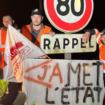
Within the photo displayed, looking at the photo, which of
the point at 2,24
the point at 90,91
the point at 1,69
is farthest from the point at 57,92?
the point at 2,24

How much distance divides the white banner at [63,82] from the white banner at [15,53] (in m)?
0.10

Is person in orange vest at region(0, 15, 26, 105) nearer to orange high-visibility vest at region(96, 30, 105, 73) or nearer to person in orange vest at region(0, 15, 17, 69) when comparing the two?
person in orange vest at region(0, 15, 17, 69)

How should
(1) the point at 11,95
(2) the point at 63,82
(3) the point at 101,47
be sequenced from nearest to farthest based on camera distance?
(1) the point at 11,95 < (2) the point at 63,82 < (3) the point at 101,47

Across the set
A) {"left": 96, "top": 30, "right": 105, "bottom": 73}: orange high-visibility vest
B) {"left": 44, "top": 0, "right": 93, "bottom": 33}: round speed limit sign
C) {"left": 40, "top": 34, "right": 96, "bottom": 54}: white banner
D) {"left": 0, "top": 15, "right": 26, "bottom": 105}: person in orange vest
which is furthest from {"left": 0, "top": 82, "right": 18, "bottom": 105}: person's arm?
{"left": 96, "top": 30, "right": 105, "bottom": 73}: orange high-visibility vest

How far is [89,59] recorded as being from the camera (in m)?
2.59

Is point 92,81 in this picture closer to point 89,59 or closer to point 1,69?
point 89,59

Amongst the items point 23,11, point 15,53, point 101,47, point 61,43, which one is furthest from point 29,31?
point 101,47

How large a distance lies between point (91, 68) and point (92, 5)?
3.55 ft

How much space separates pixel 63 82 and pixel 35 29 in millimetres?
1007

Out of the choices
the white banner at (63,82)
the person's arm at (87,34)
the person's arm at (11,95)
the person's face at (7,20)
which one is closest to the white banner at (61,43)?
the person's arm at (87,34)

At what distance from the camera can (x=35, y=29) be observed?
8.32 feet

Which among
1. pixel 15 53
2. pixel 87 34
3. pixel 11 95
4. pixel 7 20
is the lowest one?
pixel 11 95

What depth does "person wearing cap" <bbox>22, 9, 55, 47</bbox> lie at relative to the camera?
2514mm

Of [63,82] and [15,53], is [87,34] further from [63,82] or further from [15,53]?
[15,53]
